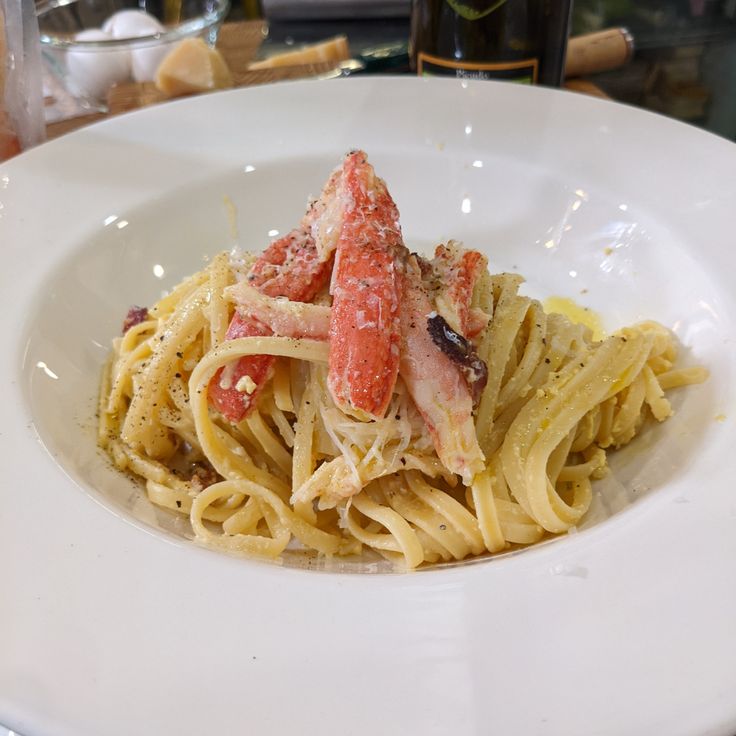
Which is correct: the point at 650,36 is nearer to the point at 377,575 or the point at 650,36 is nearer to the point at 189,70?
the point at 189,70

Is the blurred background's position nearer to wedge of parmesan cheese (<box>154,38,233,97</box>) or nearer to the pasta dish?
wedge of parmesan cheese (<box>154,38,233,97</box>)

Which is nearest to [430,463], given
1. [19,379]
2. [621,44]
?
[19,379]

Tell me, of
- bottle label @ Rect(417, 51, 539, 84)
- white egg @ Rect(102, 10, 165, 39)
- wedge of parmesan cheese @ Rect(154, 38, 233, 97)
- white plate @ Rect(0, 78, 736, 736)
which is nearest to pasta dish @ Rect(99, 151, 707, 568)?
white plate @ Rect(0, 78, 736, 736)

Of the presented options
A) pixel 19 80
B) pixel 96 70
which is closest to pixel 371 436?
pixel 19 80

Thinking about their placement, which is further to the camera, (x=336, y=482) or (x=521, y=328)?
(x=521, y=328)

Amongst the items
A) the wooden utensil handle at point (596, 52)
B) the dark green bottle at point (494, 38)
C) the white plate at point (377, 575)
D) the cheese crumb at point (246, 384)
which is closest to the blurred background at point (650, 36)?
the wooden utensil handle at point (596, 52)

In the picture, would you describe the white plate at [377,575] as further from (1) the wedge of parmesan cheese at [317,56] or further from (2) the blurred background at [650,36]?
(2) the blurred background at [650,36]

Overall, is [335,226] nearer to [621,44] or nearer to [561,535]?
[561,535]
